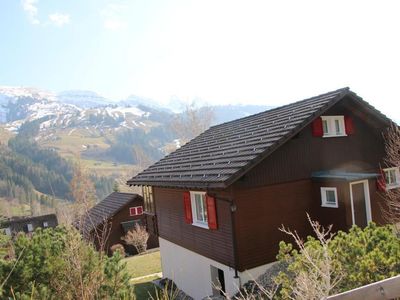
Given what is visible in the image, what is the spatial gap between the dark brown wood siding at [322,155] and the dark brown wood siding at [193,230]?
133 centimetres

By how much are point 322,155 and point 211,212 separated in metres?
4.42

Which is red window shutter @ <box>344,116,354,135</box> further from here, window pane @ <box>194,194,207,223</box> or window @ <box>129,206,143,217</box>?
window @ <box>129,206,143,217</box>

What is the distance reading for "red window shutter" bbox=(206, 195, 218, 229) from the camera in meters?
12.0

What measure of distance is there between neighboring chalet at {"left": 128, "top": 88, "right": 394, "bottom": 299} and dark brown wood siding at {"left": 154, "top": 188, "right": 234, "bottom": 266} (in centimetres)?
4

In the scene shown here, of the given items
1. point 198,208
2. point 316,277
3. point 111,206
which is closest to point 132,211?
point 111,206

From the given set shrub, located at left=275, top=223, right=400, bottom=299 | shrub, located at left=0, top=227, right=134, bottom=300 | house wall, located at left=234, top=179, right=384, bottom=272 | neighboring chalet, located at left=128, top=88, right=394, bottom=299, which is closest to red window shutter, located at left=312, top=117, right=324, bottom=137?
neighboring chalet, located at left=128, top=88, right=394, bottom=299

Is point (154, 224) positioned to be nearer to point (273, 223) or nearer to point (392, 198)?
point (273, 223)

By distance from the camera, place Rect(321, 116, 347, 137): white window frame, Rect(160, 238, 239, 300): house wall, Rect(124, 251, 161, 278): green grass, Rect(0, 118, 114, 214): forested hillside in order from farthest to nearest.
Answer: Rect(0, 118, 114, 214): forested hillside → Rect(124, 251, 161, 278): green grass → Rect(321, 116, 347, 137): white window frame → Rect(160, 238, 239, 300): house wall

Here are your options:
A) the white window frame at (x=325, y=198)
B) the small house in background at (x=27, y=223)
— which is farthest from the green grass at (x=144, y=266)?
the small house in background at (x=27, y=223)

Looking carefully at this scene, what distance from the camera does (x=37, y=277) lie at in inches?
300

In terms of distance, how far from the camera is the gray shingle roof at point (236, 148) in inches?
443

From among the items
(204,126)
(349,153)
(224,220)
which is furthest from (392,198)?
(204,126)

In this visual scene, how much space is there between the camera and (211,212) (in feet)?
39.8

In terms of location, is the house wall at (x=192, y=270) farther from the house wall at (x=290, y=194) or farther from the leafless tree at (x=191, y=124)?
the leafless tree at (x=191, y=124)
